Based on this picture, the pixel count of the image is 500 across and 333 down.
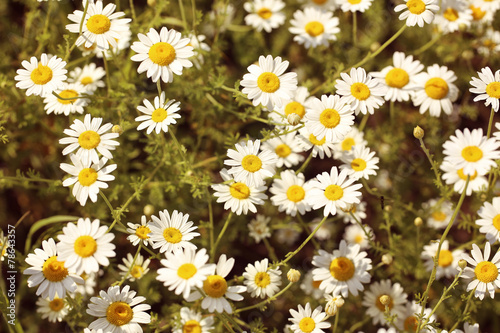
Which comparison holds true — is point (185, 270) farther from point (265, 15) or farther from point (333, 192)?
point (265, 15)

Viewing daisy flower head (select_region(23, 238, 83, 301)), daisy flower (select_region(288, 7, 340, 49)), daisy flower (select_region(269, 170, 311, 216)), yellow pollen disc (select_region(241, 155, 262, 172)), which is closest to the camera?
daisy flower head (select_region(23, 238, 83, 301))

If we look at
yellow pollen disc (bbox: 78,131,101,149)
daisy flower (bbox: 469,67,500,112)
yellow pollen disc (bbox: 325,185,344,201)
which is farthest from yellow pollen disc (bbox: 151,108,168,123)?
daisy flower (bbox: 469,67,500,112)

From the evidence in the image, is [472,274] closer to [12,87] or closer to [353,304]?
[353,304]

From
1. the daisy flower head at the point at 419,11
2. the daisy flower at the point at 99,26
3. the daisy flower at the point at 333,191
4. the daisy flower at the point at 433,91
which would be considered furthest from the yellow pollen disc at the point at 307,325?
the daisy flower at the point at 99,26

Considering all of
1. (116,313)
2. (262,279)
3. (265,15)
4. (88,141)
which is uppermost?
(265,15)

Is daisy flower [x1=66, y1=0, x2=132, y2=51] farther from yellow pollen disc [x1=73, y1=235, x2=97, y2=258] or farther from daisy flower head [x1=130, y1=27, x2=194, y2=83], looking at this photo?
yellow pollen disc [x1=73, y1=235, x2=97, y2=258]

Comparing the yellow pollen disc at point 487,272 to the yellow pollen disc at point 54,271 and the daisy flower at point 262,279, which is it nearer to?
the daisy flower at point 262,279

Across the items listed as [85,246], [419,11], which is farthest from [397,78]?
[85,246]
